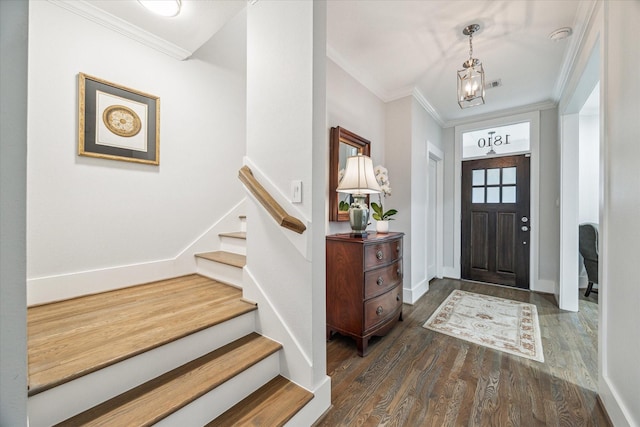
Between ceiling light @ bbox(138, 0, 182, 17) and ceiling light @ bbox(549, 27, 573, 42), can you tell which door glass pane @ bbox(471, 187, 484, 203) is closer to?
ceiling light @ bbox(549, 27, 573, 42)

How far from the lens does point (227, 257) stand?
7.47ft

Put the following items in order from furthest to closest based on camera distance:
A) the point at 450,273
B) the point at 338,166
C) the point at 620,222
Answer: the point at 450,273, the point at 338,166, the point at 620,222

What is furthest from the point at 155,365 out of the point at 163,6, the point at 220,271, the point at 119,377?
the point at 163,6

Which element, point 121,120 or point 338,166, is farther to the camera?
point 338,166

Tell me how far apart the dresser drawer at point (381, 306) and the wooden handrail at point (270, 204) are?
1126 mm

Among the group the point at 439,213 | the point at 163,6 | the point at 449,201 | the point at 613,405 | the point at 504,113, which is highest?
the point at 504,113

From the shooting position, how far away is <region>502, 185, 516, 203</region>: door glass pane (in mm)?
3874

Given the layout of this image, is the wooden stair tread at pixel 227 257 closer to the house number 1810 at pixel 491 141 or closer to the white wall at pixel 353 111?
the white wall at pixel 353 111

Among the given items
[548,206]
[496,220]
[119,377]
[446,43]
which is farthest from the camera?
[496,220]

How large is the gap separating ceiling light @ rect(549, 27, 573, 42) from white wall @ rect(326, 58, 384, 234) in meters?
1.69

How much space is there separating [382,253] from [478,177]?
9.61 ft

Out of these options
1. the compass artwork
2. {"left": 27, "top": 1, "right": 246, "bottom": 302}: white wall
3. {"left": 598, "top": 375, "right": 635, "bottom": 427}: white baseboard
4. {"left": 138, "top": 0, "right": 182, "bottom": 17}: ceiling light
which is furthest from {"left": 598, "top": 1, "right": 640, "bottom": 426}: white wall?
the compass artwork

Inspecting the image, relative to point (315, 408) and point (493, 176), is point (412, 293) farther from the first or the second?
point (493, 176)

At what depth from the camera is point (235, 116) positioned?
2734mm
